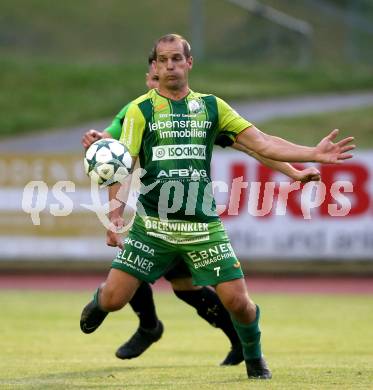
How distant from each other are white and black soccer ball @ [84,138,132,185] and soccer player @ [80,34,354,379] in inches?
3.9

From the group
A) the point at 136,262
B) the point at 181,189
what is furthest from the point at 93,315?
the point at 181,189

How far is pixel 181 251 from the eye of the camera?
8305 millimetres

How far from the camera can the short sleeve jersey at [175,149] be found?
27.0 ft

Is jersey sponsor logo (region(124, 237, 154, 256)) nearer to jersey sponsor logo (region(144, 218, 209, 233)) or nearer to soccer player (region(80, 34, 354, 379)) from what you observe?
soccer player (region(80, 34, 354, 379))

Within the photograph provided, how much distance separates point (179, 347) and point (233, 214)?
827 cm

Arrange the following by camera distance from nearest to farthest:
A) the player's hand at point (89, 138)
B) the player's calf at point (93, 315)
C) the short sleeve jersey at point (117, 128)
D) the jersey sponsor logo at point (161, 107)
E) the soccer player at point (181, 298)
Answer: the jersey sponsor logo at point (161, 107), the player's hand at point (89, 138), the player's calf at point (93, 315), the soccer player at point (181, 298), the short sleeve jersey at point (117, 128)

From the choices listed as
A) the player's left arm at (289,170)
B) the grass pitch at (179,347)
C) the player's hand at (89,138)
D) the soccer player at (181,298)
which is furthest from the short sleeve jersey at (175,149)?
the grass pitch at (179,347)

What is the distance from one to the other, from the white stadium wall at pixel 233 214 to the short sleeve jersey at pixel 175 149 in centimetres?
1146

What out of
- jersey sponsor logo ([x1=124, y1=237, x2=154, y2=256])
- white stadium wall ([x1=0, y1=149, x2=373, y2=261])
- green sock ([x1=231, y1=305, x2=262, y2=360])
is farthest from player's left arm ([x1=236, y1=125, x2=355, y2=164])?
white stadium wall ([x1=0, y1=149, x2=373, y2=261])

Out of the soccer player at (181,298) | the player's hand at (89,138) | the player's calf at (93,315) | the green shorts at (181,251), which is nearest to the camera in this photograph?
the green shorts at (181,251)

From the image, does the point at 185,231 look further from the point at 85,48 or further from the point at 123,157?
the point at 85,48

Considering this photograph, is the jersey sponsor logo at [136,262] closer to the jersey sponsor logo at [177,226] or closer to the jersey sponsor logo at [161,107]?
the jersey sponsor logo at [177,226]

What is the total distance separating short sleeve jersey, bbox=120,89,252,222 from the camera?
8.24m

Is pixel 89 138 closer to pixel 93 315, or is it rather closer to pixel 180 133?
pixel 180 133
